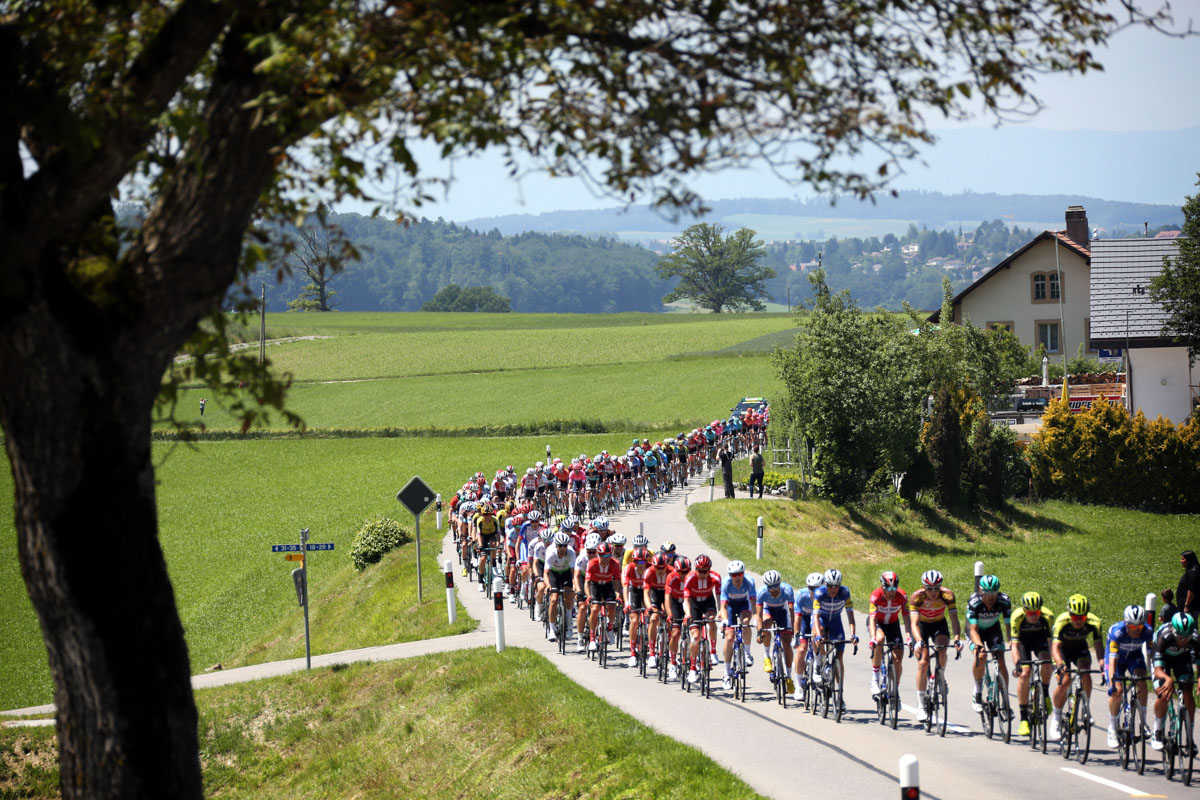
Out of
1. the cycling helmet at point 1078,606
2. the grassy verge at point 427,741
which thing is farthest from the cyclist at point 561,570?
the cycling helmet at point 1078,606

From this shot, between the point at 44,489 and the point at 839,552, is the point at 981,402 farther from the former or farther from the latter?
the point at 44,489

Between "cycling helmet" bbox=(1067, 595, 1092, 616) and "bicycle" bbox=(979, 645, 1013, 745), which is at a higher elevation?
"cycling helmet" bbox=(1067, 595, 1092, 616)

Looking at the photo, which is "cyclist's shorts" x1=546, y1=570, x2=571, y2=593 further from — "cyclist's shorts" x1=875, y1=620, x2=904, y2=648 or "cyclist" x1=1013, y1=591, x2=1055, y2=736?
"cyclist" x1=1013, y1=591, x2=1055, y2=736

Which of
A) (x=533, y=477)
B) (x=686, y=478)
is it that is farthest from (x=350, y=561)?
(x=686, y=478)

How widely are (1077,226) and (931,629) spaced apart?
191 feet

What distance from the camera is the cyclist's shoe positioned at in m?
13.1

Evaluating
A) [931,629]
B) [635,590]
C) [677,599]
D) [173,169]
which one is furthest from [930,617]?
[173,169]

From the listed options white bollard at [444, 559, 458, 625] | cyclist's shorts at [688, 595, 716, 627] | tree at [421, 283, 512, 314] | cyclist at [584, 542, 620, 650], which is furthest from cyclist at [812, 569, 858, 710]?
tree at [421, 283, 512, 314]

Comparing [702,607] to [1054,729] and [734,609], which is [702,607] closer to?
[734,609]

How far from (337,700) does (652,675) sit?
16.2ft

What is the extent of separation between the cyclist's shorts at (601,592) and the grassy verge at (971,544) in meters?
7.52

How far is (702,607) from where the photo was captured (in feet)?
53.8

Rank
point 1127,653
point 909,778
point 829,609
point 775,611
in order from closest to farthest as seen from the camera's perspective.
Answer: point 909,778 < point 1127,653 < point 829,609 < point 775,611

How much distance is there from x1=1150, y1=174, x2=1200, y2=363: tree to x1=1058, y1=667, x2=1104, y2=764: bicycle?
25145 millimetres
